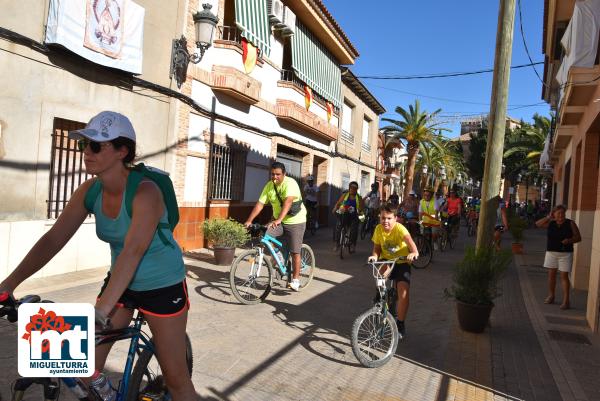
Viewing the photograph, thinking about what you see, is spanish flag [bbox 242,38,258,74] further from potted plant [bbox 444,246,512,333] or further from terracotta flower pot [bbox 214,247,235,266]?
potted plant [bbox 444,246,512,333]

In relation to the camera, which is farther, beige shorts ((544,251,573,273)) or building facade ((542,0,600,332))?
beige shorts ((544,251,573,273))

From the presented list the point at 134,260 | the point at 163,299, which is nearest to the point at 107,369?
the point at 163,299

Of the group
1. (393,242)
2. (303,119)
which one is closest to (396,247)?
(393,242)

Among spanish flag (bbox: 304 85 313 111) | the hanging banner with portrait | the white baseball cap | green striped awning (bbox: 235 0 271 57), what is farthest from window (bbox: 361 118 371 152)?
the white baseball cap

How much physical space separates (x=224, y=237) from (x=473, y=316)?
4683 millimetres

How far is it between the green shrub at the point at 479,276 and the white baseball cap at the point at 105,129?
15.0 ft

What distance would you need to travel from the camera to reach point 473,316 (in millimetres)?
5652

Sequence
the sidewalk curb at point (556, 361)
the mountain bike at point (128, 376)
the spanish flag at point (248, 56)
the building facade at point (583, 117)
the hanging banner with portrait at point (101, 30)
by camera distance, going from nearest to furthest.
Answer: the mountain bike at point (128, 376)
the sidewalk curb at point (556, 361)
the hanging banner with portrait at point (101, 30)
the building facade at point (583, 117)
the spanish flag at point (248, 56)

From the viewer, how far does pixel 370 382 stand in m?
4.12

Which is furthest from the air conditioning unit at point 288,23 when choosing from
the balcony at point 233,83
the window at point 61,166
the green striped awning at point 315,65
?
the window at point 61,166

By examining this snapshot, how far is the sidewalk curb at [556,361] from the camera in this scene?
4199 millimetres

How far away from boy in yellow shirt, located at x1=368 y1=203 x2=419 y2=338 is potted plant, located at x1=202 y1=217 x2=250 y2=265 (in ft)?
13.8

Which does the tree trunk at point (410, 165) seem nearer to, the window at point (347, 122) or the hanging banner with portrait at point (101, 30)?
the window at point (347, 122)

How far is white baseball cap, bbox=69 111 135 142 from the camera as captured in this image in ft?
7.01
